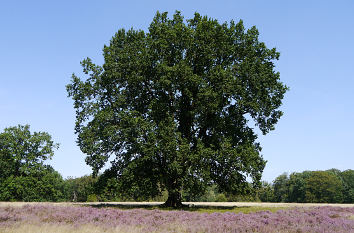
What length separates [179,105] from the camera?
34.2m

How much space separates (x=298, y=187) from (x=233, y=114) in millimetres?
90436

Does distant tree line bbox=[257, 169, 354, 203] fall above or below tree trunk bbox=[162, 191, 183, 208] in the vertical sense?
above

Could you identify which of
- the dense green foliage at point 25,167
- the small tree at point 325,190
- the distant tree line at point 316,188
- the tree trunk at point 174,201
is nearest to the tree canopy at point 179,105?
the tree trunk at point 174,201

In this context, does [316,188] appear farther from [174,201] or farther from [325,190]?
[174,201]

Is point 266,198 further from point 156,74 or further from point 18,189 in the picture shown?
point 156,74

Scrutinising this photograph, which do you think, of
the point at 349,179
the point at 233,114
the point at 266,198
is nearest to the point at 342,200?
the point at 349,179

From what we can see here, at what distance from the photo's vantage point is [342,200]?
106 meters

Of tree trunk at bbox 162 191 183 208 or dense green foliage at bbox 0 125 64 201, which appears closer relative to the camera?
tree trunk at bbox 162 191 183 208

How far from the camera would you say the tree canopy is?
3041 cm

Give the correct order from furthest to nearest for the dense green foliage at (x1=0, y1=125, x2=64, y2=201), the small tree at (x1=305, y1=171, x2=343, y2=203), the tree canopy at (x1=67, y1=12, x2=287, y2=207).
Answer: the small tree at (x1=305, y1=171, x2=343, y2=203) → the dense green foliage at (x1=0, y1=125, x2=64, y2=201) → the tree canopy at (x1=67, y1=12, x2=287, y2=207)

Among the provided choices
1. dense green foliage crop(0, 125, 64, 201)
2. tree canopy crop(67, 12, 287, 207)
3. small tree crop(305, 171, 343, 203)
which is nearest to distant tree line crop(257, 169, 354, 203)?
small tree crop(305, 171, 343, 203)

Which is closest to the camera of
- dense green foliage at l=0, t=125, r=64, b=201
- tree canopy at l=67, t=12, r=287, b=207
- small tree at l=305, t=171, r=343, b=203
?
tree canopy at l=67, t=12, r=287, b=207

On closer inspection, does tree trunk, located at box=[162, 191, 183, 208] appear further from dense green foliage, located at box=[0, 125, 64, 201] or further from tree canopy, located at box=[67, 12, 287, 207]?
dense green foliage, located at box=[0, 125, 64, 201]

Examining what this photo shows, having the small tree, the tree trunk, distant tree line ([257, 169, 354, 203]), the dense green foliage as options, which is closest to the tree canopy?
the tree trunk
